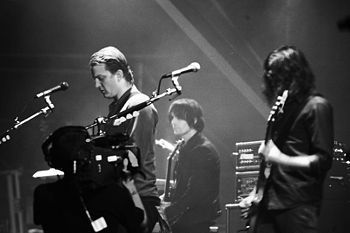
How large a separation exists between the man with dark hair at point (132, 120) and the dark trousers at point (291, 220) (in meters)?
0.79

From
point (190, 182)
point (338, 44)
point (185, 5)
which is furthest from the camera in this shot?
point (185, 5)

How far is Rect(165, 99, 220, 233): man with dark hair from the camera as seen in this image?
20.1 feet

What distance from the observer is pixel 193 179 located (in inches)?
246

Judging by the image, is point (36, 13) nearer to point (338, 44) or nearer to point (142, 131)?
point (338, 44)

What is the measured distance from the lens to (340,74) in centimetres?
691

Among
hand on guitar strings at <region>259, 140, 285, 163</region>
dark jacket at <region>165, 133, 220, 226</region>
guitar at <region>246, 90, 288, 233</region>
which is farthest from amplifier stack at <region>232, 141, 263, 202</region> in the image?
hand on guitar strings at <region>259, 140, 285, 163</region>

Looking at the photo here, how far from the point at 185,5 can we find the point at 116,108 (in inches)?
135

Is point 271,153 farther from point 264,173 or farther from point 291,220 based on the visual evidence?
point 291,220

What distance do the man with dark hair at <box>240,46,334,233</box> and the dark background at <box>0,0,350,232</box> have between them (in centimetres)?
347

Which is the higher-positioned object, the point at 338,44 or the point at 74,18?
the point at 74,18

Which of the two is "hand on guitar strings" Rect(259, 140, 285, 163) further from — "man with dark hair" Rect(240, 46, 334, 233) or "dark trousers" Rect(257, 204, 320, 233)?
"dark trousers" Rect(257, 204, 320, 233)

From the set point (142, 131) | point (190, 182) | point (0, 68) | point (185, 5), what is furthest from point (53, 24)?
point (142, 131)

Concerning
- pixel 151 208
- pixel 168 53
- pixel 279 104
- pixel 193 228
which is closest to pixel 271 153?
pixel 279 104

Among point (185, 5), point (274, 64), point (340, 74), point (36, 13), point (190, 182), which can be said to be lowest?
point (190, 182)
